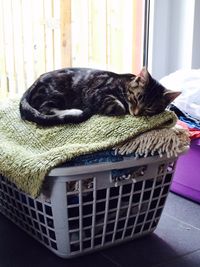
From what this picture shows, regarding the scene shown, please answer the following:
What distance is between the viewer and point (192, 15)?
201cm

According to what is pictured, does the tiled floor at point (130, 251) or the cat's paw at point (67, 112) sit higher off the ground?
the cat's paw at point (67, 112)

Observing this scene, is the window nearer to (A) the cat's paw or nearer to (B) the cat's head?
(A) the cat's paw

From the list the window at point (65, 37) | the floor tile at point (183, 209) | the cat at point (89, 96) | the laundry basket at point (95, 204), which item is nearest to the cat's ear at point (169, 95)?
the cat at point (89, 96)

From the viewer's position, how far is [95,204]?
1.10 meters

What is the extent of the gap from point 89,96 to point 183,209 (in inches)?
20.5

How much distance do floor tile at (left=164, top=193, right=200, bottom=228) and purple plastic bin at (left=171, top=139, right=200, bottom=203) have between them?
0.03m

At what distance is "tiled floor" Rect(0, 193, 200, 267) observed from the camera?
113 cm

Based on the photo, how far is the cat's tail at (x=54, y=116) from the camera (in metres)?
1.20

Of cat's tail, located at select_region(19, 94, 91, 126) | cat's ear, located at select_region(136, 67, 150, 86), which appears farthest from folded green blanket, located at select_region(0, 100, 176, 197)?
cat's ear, located at select_region(136, 67, 150, 86)

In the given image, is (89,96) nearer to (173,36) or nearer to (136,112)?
(136,112)

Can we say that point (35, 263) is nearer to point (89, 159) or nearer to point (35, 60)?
point (89, 159)

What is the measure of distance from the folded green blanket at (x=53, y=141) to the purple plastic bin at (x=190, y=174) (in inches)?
15.3

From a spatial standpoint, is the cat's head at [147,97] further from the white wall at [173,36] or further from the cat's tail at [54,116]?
the white wall at [173,36]

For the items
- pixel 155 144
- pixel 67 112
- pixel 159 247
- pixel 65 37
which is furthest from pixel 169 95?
pixel 65 37
